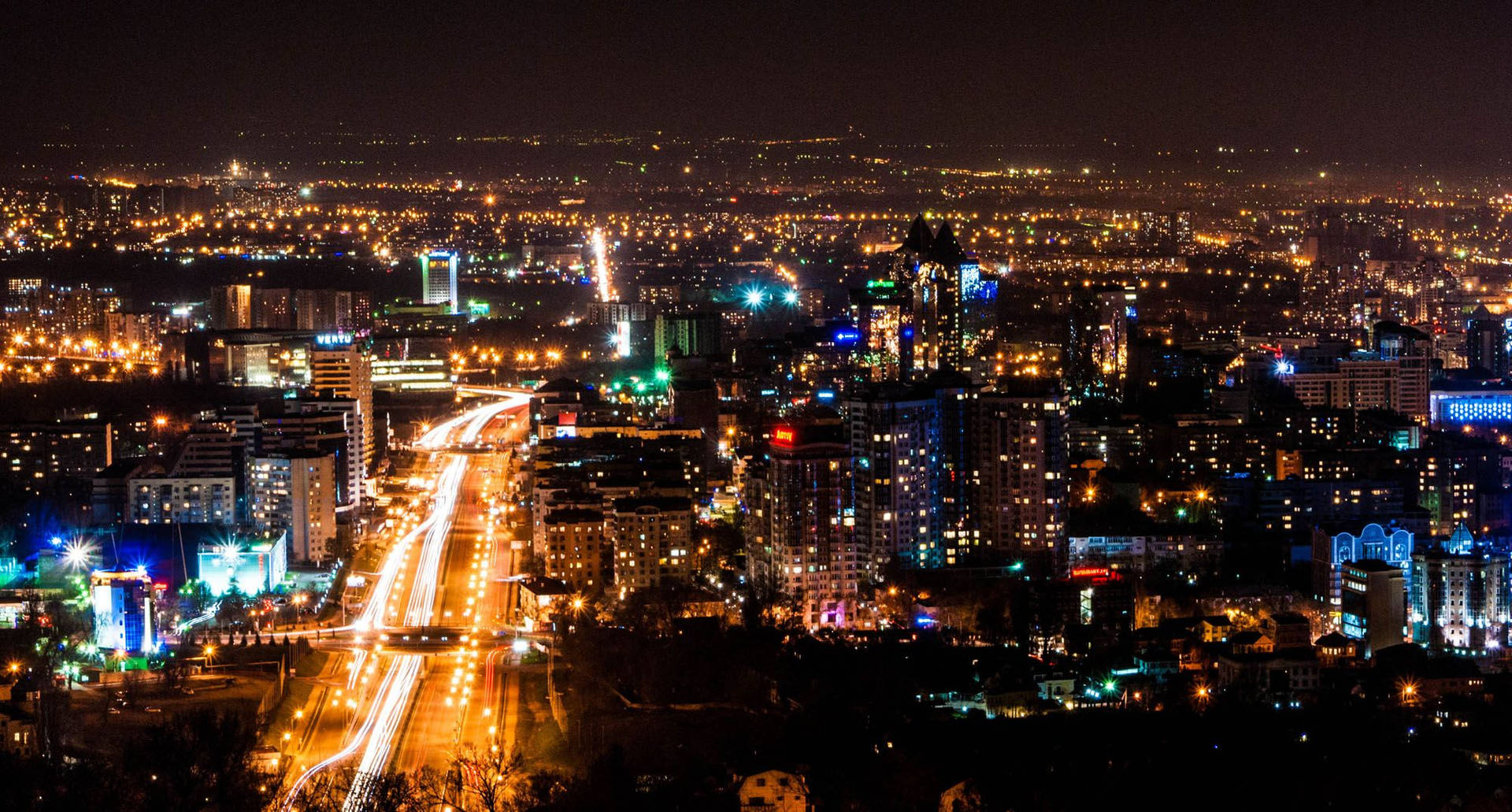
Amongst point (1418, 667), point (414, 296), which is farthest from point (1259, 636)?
point (414, 296)

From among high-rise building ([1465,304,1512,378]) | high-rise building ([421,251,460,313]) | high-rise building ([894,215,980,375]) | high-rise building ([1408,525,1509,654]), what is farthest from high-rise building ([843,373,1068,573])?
high-rise building ([421,251,460,313])

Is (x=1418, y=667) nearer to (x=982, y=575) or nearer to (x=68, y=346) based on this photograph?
(x=982, y=575)

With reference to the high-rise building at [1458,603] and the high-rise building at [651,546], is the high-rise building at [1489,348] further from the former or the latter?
the high-rise building at [651,546]

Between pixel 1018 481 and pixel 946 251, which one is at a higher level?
pixel 946 251

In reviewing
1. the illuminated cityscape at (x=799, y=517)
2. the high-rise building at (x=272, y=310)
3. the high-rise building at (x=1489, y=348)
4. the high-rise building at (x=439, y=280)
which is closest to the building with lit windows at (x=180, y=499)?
the illuminated cityscape at (x=799, y=517)

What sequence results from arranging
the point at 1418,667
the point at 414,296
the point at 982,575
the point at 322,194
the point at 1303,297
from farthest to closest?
the point at 322,194, the point at 414,296, the point at 1303,297, the point at 982,575, the point at 1418,667

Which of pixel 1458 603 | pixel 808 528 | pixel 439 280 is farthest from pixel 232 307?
pixel 1458 603

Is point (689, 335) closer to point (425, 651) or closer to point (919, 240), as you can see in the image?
point (919, 240)
